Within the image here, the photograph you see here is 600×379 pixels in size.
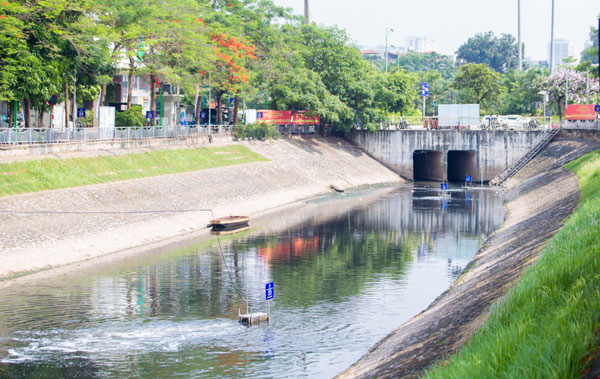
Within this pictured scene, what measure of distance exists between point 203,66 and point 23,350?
65.7m

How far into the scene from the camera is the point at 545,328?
1600cm

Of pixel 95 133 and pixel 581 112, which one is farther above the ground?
pixel 581 112

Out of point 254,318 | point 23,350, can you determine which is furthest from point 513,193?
point 23,350

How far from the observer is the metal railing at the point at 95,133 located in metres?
59.1

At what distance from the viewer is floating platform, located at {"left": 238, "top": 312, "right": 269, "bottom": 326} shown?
3297 centimetres

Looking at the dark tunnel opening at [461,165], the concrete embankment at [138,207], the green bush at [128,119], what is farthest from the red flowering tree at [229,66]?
the dark tunnel opening at [461,165]

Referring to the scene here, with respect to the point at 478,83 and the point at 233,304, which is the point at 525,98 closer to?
the point at 478,83

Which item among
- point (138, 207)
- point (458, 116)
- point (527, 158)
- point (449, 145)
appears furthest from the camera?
point (458, 116)

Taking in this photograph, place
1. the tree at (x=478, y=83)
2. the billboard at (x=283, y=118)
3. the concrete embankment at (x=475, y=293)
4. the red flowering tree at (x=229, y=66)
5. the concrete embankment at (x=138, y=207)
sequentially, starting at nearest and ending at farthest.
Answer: the concrete embankment at (x=475, y=293) < the concrete embankment at (x=138, y=207) < the red flowering tree at (x=229, y=66) < the billboard at (x=283, y=118) < the tree at (x=478, y=83)

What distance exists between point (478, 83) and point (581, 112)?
42978 millimetres

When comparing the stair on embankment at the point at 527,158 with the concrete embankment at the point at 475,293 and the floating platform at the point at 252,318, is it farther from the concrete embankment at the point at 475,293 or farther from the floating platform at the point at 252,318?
the floating platform at the point at 252,318

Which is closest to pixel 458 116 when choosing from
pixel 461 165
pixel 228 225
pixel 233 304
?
pixel 461 165

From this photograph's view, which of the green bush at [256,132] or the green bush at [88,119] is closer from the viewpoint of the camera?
the green bush at [88,119]

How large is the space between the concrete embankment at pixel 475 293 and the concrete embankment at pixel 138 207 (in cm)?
2289
